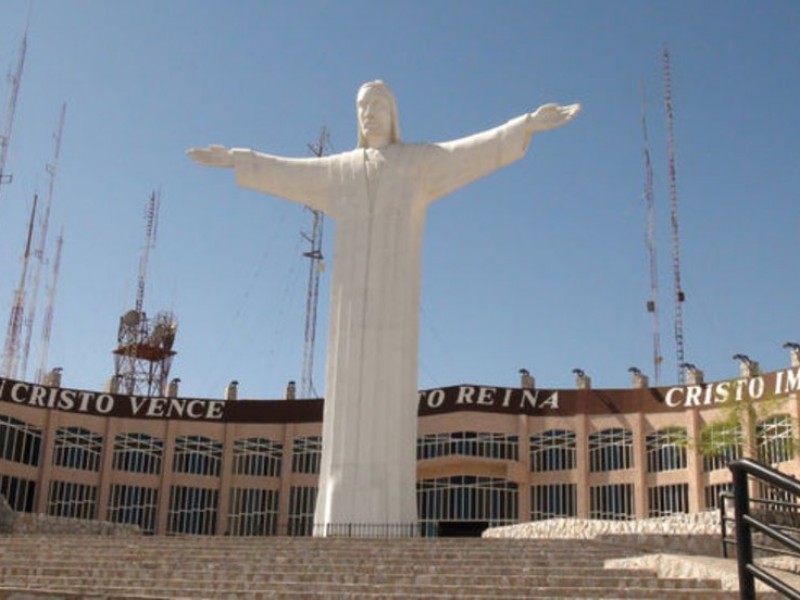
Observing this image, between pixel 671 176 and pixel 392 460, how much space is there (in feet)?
108

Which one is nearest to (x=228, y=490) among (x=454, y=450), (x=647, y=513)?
(x=454, y=450)

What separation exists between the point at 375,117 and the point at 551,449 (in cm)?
2653

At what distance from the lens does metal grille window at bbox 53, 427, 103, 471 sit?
158ft

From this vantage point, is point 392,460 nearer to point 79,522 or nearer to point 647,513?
point 79,522

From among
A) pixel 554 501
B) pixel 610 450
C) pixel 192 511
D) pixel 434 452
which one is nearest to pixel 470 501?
pixel 434 452

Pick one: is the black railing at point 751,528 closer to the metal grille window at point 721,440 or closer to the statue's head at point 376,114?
the statue's head at point 376,114

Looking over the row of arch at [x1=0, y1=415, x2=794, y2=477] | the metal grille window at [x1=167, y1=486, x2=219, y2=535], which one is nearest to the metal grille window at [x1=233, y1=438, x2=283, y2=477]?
the row of arch at [x1=0, y1=415, x2=794, y2=477]

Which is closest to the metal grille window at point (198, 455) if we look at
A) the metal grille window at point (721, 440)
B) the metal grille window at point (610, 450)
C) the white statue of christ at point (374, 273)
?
the metal grille window at point (610, 450)

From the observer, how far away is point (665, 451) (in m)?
45.0

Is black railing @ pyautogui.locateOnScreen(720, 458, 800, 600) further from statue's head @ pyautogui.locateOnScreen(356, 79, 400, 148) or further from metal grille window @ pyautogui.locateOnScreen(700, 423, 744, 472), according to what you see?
metal grille window @ pyautogui.locateOnScreen(700, 423, 744, 472)

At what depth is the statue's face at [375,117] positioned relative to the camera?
2378cm

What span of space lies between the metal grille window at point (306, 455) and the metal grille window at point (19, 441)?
38.5ft

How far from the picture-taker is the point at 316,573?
43.8 feet

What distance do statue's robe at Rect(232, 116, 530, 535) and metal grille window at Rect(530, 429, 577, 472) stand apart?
81.1ft
